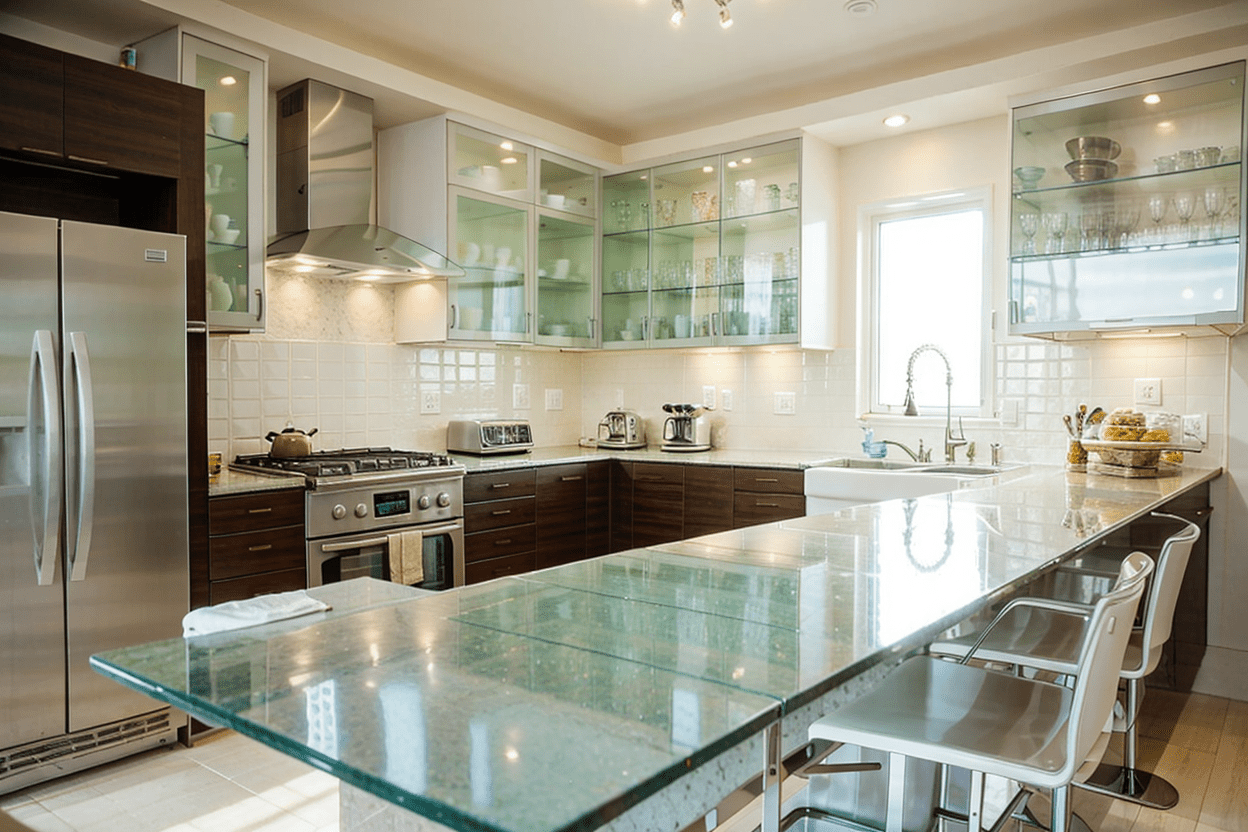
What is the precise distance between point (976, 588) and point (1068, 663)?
82 cm

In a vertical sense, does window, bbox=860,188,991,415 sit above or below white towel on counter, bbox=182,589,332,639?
above

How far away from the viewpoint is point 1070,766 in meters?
1.31

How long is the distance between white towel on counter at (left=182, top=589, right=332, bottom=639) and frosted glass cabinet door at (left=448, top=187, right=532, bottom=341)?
9.45 ft

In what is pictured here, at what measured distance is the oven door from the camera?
3.23 metres

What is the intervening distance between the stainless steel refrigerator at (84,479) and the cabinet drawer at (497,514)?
50.3 inches

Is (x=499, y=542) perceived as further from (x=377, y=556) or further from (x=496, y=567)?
(x=377, y=556)

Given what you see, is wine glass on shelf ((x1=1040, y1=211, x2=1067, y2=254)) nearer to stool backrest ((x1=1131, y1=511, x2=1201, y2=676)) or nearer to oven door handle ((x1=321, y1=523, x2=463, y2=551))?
stool backrest ((x1=1131, y1=511, x2=1201, y2=676))

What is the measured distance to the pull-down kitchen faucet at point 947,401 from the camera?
4.02 metres

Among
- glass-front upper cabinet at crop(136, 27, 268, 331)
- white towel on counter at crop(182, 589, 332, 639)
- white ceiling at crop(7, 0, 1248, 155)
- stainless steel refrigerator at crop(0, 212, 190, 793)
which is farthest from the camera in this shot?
white ceiling at crop(7, 0, 1248, 155)

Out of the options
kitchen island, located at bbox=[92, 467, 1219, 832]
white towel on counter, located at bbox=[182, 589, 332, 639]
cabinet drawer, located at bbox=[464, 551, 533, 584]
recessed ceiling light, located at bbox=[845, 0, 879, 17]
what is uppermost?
recessed ceiling light, located at bbox=[845, 0, 879, 17]

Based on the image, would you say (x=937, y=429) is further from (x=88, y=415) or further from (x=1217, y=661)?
(x=88, y=415)

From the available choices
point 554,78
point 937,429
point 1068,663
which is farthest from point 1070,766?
point 554,78

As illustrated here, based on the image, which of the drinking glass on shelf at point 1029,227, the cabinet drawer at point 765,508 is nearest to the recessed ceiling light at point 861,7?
the drinking glass on shelf at point 1029,227

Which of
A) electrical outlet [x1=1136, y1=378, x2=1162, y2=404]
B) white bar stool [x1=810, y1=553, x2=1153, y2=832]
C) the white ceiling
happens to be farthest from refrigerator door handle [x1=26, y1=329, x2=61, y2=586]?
electrical outlet [x1=1136, y1=378, x2=1162, y2=404]
